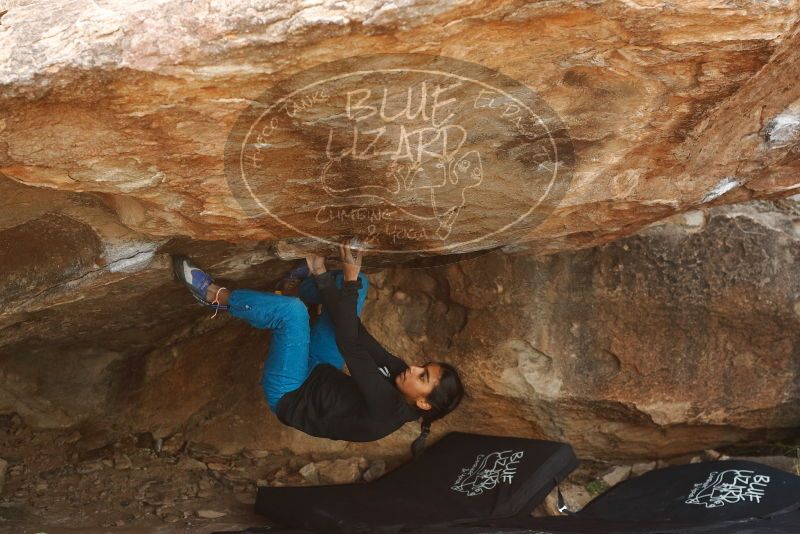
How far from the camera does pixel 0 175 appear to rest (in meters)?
2.86

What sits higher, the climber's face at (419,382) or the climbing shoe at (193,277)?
the climbing shoe at (193,277)

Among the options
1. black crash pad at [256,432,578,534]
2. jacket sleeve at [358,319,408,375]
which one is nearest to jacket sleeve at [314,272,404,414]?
jacket sleeve at [358,319,408,375]

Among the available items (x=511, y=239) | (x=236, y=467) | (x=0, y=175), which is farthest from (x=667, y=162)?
(x=236, y=467)

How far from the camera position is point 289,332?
11.2ft

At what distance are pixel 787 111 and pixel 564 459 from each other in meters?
1.80

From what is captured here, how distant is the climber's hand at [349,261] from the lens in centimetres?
329

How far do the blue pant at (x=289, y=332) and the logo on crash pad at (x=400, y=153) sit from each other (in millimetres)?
301

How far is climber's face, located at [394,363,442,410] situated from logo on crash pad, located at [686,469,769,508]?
1247mm

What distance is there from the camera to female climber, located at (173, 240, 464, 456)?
10.9ft

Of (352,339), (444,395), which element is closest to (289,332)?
(352,339)

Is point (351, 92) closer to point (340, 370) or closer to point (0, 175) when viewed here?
point (0, 175)

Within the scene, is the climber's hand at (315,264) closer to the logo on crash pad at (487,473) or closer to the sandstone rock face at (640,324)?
the sandstone rock face at (640,324)

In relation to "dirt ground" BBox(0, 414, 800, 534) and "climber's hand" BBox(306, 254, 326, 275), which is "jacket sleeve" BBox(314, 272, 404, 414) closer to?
"climber's hand" BBox(306, 254, 326, 275)

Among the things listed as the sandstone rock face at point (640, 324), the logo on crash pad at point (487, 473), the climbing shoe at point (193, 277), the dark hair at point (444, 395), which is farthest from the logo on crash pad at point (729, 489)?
the climbing shoe at point (193, 277)
